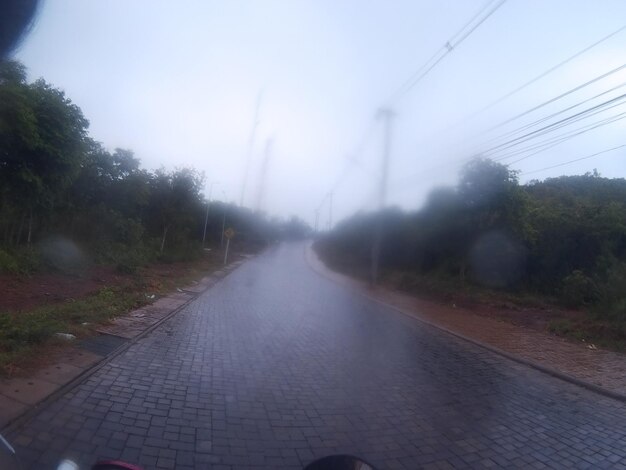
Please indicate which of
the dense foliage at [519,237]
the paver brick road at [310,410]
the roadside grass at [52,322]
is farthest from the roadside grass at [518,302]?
the roadside grass at [52,322]

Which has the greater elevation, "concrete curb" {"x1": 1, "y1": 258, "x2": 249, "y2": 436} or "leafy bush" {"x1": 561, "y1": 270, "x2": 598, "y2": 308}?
"leafy bush" {"x1": 561, "y1": 270, "x2": 598, "y2": 308}

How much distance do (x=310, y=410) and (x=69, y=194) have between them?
789 inches

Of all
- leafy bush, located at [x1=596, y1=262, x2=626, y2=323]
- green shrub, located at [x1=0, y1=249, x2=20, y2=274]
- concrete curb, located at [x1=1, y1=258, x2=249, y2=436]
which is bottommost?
concrete curb, located at [x1=1, y1=258, x2=249, y2=436]

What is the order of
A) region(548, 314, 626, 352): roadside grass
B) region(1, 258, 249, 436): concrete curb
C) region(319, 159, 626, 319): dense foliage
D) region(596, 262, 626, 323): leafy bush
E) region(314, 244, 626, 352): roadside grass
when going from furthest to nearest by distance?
1. region(319, 159, 626, 319): dense foliage
2. region(596, 262, 626, 323): leafy bush
3. region(314, 244, 626, 352): roadside grass
4. region(548, 314, 626, 352): roadside grass
5. region(1, 258, 249, 436): concrete curb

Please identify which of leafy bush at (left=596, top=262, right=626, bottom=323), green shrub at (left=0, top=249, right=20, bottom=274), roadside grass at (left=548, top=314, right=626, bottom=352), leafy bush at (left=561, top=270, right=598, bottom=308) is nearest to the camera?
roadside grass at (left=548, top=314, right=626, bottom=352)

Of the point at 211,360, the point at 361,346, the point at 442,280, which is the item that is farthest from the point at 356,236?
the point at 211,360

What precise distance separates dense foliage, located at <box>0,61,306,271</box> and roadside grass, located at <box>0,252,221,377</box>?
2906 mm

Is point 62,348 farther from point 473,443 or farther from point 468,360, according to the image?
point 468,360

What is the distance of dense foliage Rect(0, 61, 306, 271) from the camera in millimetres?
12320

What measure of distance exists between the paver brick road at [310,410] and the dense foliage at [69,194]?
4966 millimetres

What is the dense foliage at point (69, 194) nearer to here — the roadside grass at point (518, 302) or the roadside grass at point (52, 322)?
the roadside grass at point (52, 322)

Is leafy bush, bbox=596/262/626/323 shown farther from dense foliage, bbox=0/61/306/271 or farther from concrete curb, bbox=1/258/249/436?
dense foliage, bbox=0/61/306/271

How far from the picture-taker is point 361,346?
9086 mm

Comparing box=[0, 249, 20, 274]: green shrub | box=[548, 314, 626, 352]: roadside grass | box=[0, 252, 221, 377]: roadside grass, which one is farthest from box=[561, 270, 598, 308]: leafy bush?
box=[0, 249, 20, 274]: green shrub
